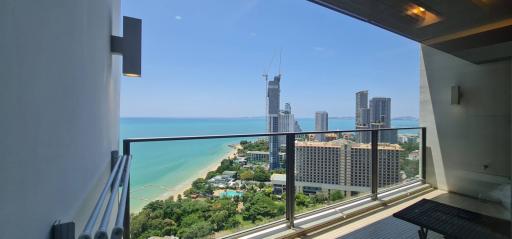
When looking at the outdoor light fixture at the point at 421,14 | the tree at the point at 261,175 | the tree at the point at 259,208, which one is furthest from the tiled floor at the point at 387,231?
the outdoor light fixture at the point at 421,14

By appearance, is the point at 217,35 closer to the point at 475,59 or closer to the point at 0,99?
the point at 475,59

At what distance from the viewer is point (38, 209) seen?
0.59 m

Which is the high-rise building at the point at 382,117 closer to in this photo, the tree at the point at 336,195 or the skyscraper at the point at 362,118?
the skyscraper at the point at 362,118

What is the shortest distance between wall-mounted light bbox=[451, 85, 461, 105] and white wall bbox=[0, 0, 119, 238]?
4371 millimetres

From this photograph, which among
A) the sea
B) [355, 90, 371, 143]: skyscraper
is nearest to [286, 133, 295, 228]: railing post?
the sea

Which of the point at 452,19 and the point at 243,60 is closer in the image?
the point at 452,19

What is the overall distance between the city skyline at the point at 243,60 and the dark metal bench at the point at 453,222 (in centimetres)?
713

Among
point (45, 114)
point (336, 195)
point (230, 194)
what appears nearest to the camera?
point (45, 114)

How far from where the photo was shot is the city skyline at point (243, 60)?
10234mm

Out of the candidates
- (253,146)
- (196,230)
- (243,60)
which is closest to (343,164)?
(253,146)

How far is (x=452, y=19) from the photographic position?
2664 mm

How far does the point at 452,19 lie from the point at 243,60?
587 inches

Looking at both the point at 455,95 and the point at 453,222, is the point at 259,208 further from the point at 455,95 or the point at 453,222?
the point at 455,95

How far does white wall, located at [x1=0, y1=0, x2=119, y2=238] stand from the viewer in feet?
1.48
